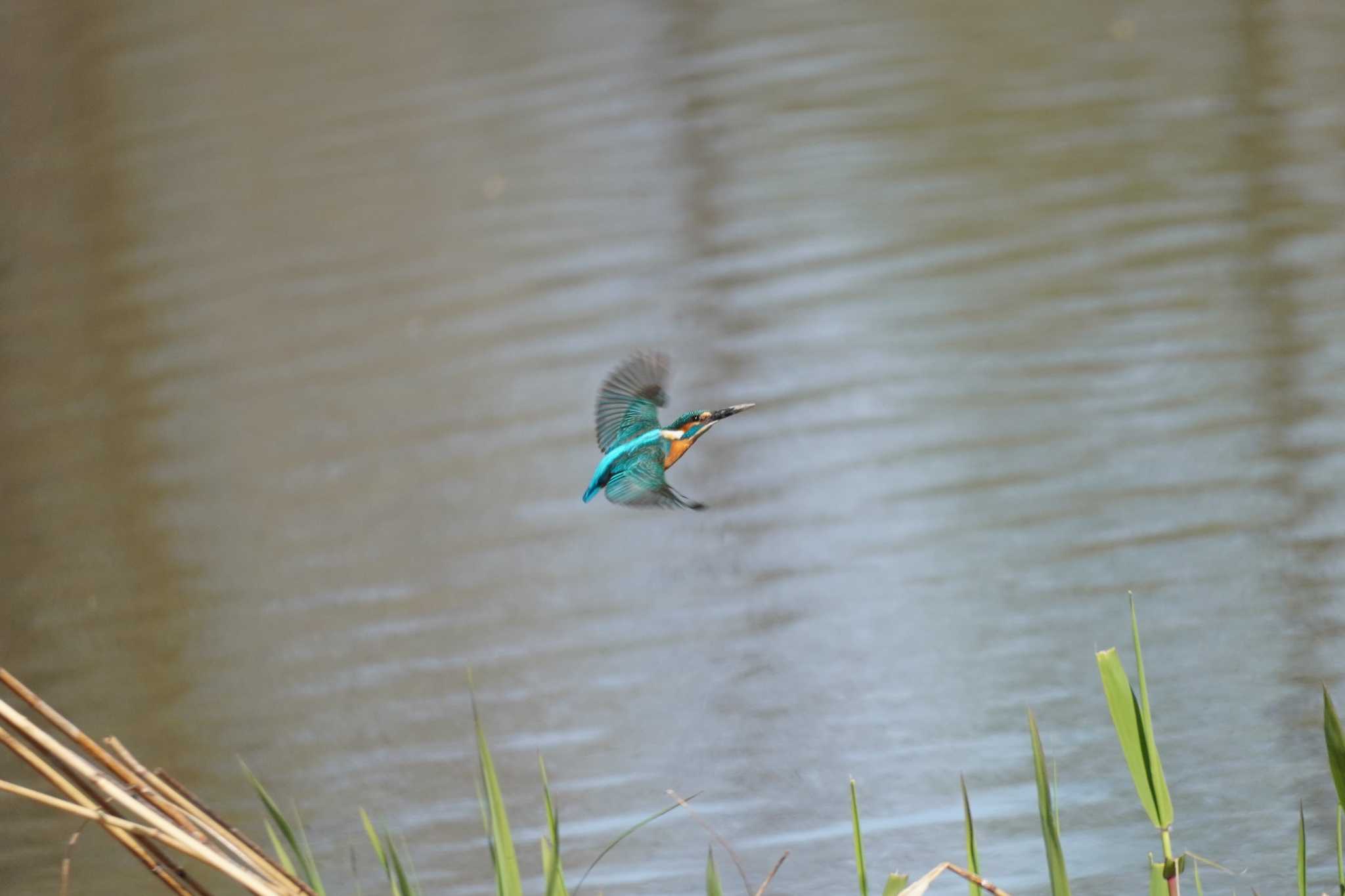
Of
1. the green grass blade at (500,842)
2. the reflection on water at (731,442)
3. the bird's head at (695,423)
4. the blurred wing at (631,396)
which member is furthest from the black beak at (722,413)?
the reflection on water at (731,442)

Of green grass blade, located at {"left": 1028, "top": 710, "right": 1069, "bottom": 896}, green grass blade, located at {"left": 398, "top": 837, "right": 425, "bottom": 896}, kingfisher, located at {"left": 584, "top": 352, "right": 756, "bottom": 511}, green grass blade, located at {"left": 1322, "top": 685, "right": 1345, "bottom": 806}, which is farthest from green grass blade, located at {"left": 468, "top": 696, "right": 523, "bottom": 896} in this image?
green grass blade, located at {"left": 398, "top": 837, "right": 425, "bottom": 896}

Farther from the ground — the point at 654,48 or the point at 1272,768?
the point at 654,48

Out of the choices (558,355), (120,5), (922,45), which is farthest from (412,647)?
(120,5)

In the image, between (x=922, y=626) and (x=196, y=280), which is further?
(x=196, y=280)

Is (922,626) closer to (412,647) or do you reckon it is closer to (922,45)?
(412,647)

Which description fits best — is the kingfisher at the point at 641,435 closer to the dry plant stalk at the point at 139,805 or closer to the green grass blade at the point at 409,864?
the dry plant stalk at the point at 139,805

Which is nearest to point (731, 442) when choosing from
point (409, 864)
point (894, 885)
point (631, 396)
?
point (409, 864)

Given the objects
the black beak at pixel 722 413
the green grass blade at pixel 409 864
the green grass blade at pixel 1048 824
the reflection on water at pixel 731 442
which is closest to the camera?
the black beak at pixel 722 413

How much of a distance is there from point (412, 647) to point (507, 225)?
80.3 inches

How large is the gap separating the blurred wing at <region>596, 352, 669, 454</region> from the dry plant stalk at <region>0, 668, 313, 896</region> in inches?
11.0

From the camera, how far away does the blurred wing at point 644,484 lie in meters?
0.88

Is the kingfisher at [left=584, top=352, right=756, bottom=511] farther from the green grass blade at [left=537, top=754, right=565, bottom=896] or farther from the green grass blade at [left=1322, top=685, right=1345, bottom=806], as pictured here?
the green grass blade at [left=1322, top=685, right=1345, bottom=806]

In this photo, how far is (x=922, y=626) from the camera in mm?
2645

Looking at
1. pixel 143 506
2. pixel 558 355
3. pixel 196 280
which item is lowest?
pixel 143 506
